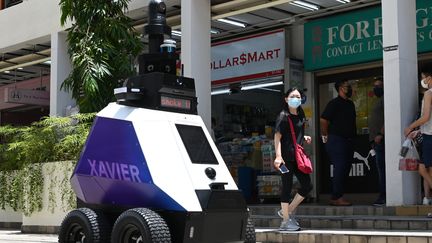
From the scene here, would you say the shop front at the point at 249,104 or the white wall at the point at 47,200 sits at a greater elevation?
the shop front at the point at 249,104

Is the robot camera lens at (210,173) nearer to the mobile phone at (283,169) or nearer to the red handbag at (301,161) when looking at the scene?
the mobile phone at (283,169)

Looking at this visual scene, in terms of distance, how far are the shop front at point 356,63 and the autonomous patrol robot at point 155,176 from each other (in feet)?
22.9

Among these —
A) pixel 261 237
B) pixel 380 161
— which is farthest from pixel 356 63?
pixel 261 237

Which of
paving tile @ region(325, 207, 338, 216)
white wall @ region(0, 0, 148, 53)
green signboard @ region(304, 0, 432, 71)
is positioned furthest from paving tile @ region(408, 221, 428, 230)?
white wall @ region(0, 0, 148, 53)

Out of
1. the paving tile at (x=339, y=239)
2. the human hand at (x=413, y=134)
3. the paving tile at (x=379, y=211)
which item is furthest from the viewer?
the paving tile at (x=379, y=211)

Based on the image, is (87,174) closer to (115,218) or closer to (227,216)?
(115,218)

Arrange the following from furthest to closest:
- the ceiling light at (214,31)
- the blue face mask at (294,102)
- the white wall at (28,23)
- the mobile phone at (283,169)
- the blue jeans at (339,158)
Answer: the white wall at (28,23)
the ceiling light at (214,31)
the blue jeans at (339,158)
the blue face mask at (294,102)
the mobile phone at (283,169)

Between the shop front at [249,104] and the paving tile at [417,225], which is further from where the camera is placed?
the shop front at [249,104]

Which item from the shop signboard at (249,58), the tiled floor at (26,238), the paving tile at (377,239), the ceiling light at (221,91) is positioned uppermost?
the shop signboard at (249,58)

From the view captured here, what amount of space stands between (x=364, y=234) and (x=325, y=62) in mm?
6367

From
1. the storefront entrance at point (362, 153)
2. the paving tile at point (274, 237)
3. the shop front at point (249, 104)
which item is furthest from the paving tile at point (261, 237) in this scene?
the shop front at point (249, 104)

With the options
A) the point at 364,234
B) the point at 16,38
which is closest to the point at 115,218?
the point at 364,234

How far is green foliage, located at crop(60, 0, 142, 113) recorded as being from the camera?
1201 centimetres

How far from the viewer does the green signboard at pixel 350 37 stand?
12031 millimetres
